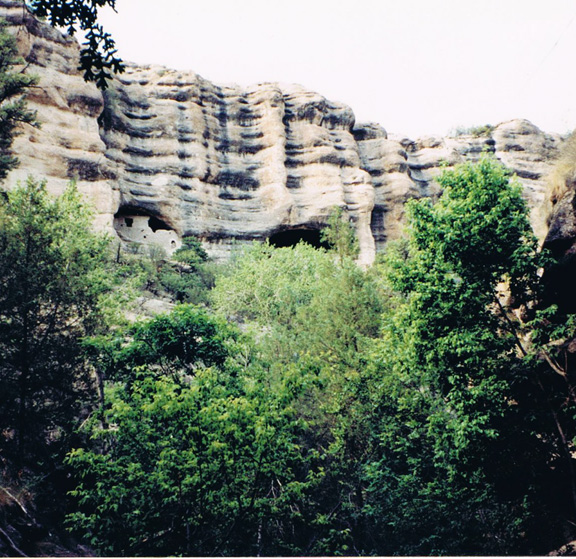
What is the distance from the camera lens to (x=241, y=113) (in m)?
31.4

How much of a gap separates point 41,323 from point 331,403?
18.6 feet

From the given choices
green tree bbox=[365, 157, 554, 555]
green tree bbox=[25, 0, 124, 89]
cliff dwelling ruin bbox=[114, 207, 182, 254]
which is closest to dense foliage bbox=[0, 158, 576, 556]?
green tree bbox=[365, 157, 554, 555]

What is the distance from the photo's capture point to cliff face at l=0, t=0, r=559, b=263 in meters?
25.4

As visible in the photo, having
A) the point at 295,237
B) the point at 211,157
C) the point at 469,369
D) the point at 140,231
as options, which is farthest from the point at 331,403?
the point at 211,157

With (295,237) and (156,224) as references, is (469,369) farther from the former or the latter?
(156,224)

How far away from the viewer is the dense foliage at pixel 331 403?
607 centimetres

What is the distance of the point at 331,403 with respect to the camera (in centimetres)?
958

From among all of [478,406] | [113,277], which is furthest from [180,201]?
[478,406]

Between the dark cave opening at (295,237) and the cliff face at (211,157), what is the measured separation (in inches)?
5.2

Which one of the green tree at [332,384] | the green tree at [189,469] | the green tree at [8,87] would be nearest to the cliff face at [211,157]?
the green tree at [8,87]

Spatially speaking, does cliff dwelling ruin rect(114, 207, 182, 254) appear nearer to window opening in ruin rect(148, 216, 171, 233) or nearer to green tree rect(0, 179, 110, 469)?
window opening in ruin rect(148, 216, 171, 233)

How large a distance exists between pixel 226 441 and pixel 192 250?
20618 mm

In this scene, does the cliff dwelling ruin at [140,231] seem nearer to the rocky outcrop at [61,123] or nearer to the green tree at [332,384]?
the rocky outcrop at [61,123]

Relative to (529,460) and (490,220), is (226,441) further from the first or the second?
(490,220)
